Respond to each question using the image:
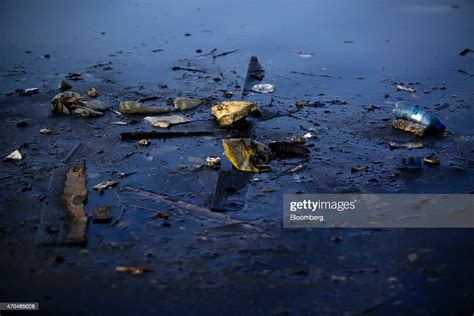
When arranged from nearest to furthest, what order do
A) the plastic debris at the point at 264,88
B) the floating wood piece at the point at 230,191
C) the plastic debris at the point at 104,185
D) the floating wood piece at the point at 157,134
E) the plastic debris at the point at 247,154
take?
1. the floating wood piece at the point at 230,191
2. the plastic debris at the point at 104,185
3. the plastic debris at the point at 247,154
4. the floating wood piece at the point at 157,134
5. the plastic debris at the point at 264,88

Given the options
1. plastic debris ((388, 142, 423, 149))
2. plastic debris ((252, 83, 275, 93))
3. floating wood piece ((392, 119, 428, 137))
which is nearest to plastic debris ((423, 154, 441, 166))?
plastic debris ((388, 142, 423, 149))

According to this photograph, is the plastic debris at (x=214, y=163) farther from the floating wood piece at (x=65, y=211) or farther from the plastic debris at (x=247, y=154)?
the floating wood piece at (x=65, y=211)

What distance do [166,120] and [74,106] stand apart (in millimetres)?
826

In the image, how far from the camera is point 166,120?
391 centimetres

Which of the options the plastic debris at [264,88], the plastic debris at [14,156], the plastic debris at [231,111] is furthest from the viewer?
the plastic debris at [264,88]

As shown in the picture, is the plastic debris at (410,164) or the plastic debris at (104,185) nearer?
the plastic debris at (104,185)

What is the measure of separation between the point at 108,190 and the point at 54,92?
195 cm

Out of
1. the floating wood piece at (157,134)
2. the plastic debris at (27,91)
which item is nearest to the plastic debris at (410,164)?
the floating wood piece at (157,134)

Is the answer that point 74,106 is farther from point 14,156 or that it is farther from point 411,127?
point 411,127

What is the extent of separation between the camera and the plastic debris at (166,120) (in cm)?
383

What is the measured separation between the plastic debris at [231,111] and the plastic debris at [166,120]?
264 millimetres

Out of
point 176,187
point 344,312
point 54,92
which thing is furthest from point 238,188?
point 54,92

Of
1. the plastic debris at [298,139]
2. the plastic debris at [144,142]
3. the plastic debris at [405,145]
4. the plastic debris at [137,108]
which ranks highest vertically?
the plastic debris at [137,108]

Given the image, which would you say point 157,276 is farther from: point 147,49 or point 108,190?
point 147,49
